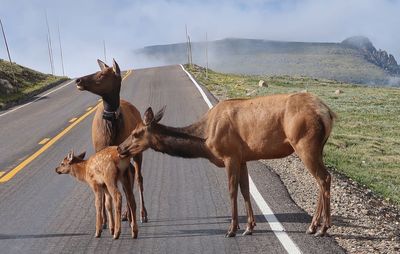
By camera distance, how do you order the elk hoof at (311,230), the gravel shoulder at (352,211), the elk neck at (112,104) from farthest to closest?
1. the elk neck at (112,104)
2. the elk hoof at (311,230)
3. the gravel shoulder at (352,211)

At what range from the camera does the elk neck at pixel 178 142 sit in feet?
23.4

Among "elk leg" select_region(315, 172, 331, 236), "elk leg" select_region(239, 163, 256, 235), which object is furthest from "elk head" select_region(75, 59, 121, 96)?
"elk leg" select_region(315, 172, 331, 236)

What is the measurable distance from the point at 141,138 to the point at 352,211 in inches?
134

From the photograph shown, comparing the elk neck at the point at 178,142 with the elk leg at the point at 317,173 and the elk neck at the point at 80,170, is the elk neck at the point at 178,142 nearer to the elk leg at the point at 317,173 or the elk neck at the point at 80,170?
the elk neck at the point at 80,170

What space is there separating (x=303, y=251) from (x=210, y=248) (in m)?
1.14

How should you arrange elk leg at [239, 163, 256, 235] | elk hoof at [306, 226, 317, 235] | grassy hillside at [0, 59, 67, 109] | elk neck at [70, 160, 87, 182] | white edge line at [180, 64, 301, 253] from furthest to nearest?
grassy hillside at [0, 59, 67, 109] < elk neck at [70, 160, 87, 182] < elk leg at [239, 163, 256, 235] < elk hoof at [306, 226, 317, 235] < white edge line at [180, 64, 301, 253]

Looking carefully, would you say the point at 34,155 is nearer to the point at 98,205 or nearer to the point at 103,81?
the point at 103,81

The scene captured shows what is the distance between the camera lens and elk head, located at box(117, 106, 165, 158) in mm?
6980

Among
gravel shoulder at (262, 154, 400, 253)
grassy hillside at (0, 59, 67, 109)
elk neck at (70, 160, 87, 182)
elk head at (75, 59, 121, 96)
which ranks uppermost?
elk head at (75, 59, 121, 96)

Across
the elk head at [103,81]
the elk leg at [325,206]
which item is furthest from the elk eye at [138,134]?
the elk leg at [325,206]

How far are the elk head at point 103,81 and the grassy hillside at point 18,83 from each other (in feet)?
70.7

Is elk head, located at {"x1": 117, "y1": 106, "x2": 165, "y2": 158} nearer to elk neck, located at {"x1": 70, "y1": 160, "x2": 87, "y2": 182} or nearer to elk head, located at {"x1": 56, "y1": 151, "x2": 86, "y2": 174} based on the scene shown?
elk neck, located at {"x1": 70, "y1": 160, "x2": 87, "y2": 182}

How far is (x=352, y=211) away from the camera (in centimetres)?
810

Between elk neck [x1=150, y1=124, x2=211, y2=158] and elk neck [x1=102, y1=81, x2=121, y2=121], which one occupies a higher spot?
elk neck [x1=102, y1=81, x2=121, y2=121]
